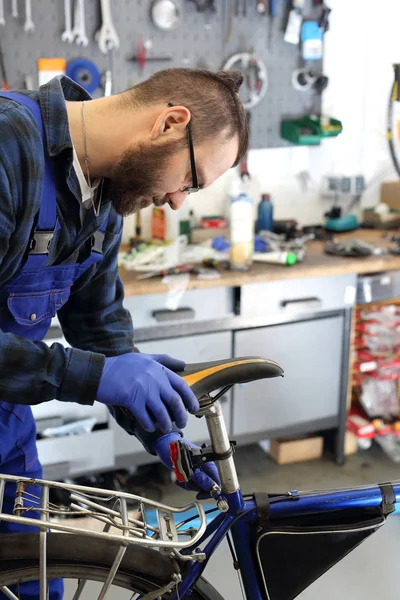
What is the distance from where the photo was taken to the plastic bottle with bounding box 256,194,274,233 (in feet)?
9.38

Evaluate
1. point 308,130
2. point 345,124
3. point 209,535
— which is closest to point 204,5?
point 308,130

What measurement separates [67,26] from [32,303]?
1.69 meters

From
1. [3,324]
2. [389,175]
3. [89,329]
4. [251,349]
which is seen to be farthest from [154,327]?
[389,175]

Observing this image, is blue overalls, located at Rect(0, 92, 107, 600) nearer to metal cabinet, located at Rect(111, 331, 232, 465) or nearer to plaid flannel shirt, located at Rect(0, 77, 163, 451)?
plaid flannel shirt, located at Rect(0, 77, 163, 451)

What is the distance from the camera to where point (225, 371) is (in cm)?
110

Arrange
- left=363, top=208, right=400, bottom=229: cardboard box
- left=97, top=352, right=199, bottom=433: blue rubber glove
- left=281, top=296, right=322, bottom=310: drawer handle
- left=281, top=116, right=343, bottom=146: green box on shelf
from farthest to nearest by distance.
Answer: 1. left=363, top=208, right=400, bottom=229: cardboard box
2. left=281, top=116, right=343, bottom=146: green box on shelf
3. left=281, top=296, right=322, bottom=310: drawer handle
4. left=97, top=352, right=199, bottom=433: blue rubber glove

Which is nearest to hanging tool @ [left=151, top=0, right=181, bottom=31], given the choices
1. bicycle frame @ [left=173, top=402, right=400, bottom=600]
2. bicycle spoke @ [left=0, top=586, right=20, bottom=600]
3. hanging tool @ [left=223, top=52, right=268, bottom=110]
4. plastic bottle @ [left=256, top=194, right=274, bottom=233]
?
hanging tool @ [left=223, top=52, right=268, bottom=110]

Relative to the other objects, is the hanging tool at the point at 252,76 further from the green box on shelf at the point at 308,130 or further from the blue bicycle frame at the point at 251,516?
the blue bicycle frame at the point at 251,516

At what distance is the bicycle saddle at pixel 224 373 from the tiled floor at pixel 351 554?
660 mm

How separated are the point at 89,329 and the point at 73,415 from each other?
0.97 metres

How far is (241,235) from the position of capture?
239 cm

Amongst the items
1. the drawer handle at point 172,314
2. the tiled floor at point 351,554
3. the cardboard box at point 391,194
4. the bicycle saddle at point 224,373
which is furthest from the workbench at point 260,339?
the bicycle saddle at point 224,373

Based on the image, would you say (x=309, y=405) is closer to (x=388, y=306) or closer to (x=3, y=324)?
(x=388, y=306)

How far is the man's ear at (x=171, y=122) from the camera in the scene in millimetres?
1128
